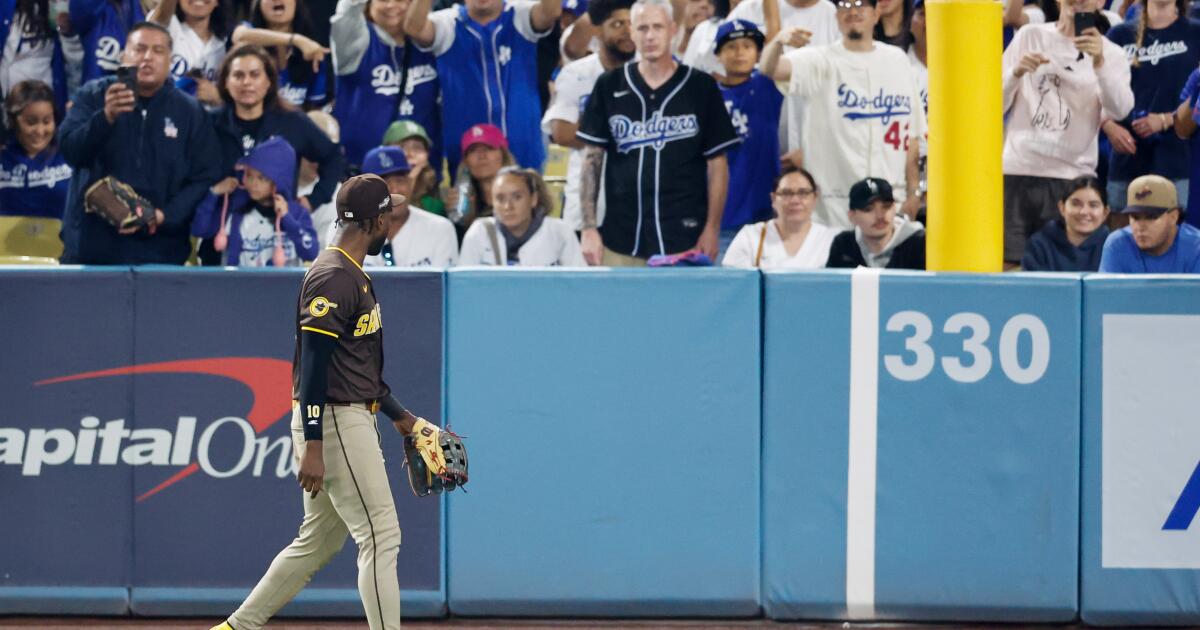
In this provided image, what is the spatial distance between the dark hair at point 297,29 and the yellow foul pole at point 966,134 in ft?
17.5

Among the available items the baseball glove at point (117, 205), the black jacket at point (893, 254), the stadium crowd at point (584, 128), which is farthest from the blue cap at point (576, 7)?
the baseball glove at point (117, 205)

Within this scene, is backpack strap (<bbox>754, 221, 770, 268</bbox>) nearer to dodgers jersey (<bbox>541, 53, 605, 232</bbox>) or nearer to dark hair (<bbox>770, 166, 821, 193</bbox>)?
dark hair (<bbox>770, 166, 821, 193</bbox>)

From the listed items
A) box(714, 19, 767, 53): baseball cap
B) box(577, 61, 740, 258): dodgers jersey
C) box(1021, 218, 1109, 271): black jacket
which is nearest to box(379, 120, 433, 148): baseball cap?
box(577, 61, 740, 258): dodgers jersey

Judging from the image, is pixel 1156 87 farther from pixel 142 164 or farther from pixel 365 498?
pixel 365 498

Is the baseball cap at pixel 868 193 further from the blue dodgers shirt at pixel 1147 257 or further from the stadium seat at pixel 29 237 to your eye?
the stadium seat at pixel 29 237

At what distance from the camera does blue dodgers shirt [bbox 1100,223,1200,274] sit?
8875 millimetres

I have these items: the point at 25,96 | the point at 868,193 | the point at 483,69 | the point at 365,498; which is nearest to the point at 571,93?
the point at 483,69

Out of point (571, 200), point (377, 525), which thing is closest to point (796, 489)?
point (377, 525)

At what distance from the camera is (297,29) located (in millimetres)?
11836

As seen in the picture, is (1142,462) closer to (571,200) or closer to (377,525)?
(377,525)

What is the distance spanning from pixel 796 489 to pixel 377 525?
7.15 feet

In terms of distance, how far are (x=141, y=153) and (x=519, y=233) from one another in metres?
2.31

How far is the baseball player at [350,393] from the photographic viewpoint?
6.34 meters

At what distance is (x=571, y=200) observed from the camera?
10.9 metres
